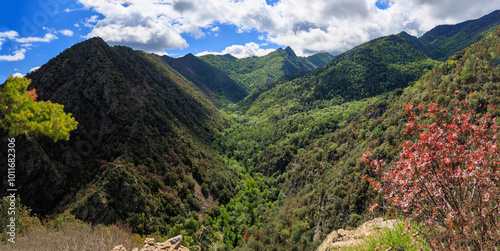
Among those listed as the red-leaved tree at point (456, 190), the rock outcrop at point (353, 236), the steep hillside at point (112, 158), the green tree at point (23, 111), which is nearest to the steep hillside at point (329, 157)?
the red-leaved tree at point (456, 190)

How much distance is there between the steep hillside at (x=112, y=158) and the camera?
41.8m

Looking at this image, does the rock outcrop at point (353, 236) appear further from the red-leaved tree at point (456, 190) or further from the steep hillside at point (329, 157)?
the steep hillside at point (329, 157)

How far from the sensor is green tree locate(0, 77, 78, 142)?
29656mm

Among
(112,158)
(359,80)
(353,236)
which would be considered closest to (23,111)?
(112,158)

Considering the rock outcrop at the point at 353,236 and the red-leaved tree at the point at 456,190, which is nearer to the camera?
the red-leaved tree at the point at 456,190

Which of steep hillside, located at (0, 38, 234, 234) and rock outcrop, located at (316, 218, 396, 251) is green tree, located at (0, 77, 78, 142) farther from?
rock outcrop, located at (316, 218, 396, 251)

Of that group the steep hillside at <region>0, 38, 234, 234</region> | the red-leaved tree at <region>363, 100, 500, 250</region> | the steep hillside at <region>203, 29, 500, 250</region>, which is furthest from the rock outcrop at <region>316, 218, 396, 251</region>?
the steep hillside at <region>0, 38, 234, 234</region>

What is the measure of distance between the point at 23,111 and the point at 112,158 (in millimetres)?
25325

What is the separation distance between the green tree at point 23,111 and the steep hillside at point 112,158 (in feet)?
33.0

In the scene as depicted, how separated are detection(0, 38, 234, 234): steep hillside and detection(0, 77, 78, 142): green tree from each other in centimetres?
→ 1006

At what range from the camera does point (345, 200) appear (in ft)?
146

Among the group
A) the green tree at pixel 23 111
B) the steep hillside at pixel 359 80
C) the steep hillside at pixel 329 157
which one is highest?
the steep hillside at pixel 359 80

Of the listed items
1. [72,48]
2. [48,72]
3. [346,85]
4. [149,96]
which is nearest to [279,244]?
[149,96]

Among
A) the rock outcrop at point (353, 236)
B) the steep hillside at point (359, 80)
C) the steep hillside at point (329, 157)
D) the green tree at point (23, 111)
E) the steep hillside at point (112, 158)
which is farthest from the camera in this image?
the steep hillside at point (359, 80)
